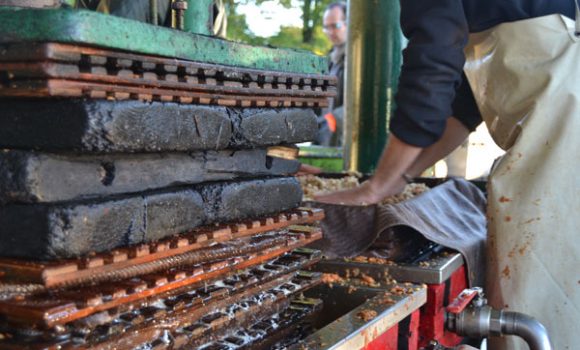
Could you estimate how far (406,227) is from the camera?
2420 millimetres

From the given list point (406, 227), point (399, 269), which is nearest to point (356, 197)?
point (406, 227)

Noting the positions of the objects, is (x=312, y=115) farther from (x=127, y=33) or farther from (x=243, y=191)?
(x=127, y=33)

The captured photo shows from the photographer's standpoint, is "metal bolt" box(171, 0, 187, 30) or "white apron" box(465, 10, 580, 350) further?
"white apron" box(465, 10, 580, 350)

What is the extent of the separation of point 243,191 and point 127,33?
0.48 m

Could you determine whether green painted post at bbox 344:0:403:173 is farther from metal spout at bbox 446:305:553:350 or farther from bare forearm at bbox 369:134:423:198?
metal spout at bbox 446:305:553:350

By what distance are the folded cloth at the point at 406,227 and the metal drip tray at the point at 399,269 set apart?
119mm

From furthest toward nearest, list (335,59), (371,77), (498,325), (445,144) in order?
1. (335,59)
2. (371,77)
3. (445,144)
4. (498,325)

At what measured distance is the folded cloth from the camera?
92.9 inches

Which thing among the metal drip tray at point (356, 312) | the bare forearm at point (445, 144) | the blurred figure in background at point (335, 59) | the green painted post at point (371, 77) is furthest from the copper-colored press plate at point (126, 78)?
the blurred figure in background at point (335, 59)

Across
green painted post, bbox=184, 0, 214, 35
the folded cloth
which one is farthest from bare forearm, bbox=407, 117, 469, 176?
green painted post, bbox=184, 0, 214, 35

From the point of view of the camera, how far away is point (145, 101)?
1.23 metres

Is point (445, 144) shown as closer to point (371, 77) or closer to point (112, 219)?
point (371, 77)

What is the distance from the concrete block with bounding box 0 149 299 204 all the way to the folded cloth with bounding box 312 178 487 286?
0.91 meters

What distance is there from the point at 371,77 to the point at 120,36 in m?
3.31
